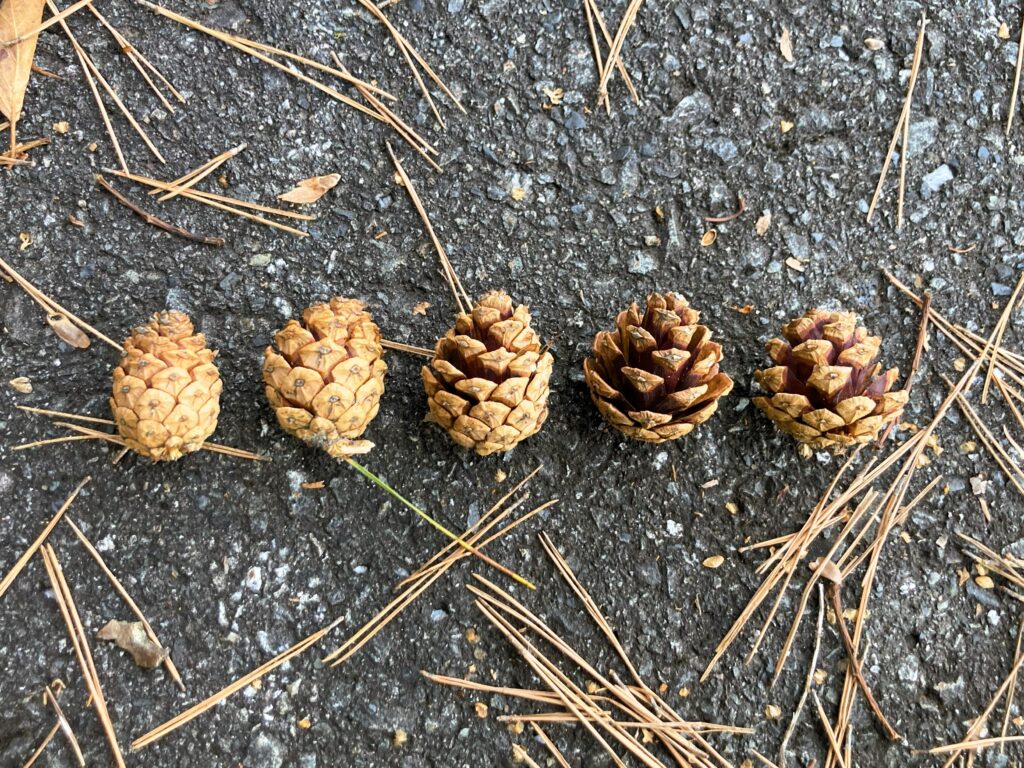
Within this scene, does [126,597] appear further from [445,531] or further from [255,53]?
[255,53]

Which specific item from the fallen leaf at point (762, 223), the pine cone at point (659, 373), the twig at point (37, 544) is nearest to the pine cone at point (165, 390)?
the twig at point (37, 544)

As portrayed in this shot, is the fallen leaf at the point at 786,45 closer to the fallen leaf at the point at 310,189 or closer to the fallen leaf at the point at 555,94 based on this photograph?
the fallen leaf at the point at 555,94

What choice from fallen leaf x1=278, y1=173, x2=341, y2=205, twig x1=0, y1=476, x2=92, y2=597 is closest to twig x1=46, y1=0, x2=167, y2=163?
fallen leaf x1=278, y1=173, x2=341, y2=205

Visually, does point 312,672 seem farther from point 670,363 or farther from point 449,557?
point 670,363

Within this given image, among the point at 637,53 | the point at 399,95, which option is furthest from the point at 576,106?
the point at 399,95

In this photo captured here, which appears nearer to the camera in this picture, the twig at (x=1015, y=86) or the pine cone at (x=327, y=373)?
the pine cone at (x=327, y=373)

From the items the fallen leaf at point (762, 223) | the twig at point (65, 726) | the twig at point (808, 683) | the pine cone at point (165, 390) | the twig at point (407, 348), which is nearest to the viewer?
the pine cone at point (165, 390)
